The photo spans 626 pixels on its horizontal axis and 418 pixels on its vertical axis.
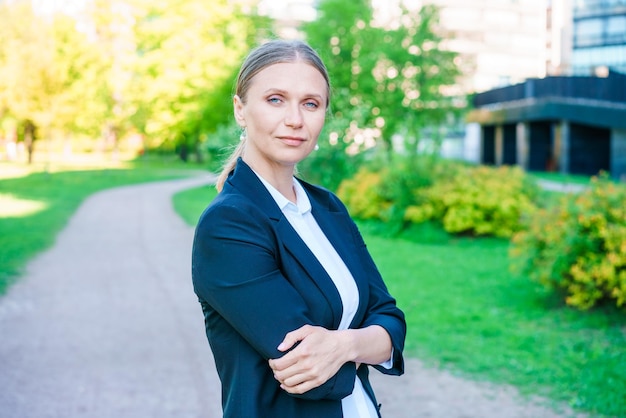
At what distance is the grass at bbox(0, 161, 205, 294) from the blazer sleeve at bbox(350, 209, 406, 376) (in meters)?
8.15

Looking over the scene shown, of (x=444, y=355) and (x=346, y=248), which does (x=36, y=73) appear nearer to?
(x=444, y=355)

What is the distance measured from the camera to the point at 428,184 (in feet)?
47.9

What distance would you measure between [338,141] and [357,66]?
1480cm

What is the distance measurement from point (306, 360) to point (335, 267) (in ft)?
1.03

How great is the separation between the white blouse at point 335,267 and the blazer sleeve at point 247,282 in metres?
0.18

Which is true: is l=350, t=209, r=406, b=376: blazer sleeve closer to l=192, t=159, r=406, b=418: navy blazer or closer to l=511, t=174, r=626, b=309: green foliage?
l=192, t=159, r=406, b=418: navy blazer

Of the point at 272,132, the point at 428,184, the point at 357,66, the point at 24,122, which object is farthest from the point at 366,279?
the point at 24,122

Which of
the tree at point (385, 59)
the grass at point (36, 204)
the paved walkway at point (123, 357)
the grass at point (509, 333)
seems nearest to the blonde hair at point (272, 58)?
the paved walkway at point (123, 357)

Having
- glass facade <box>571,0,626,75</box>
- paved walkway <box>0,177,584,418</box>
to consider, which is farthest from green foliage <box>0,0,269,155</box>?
glass facade <box>571,0,626,75</box>

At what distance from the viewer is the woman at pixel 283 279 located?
176 cm

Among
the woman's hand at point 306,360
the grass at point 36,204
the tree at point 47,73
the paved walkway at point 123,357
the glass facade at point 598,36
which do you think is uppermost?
the glass facade at point 598,36

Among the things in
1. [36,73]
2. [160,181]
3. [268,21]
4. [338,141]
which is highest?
[268,21]

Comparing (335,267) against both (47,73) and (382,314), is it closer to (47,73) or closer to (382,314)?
(382,314)

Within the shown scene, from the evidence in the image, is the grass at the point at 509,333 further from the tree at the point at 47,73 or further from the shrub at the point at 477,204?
the tree at the point at 47,73
